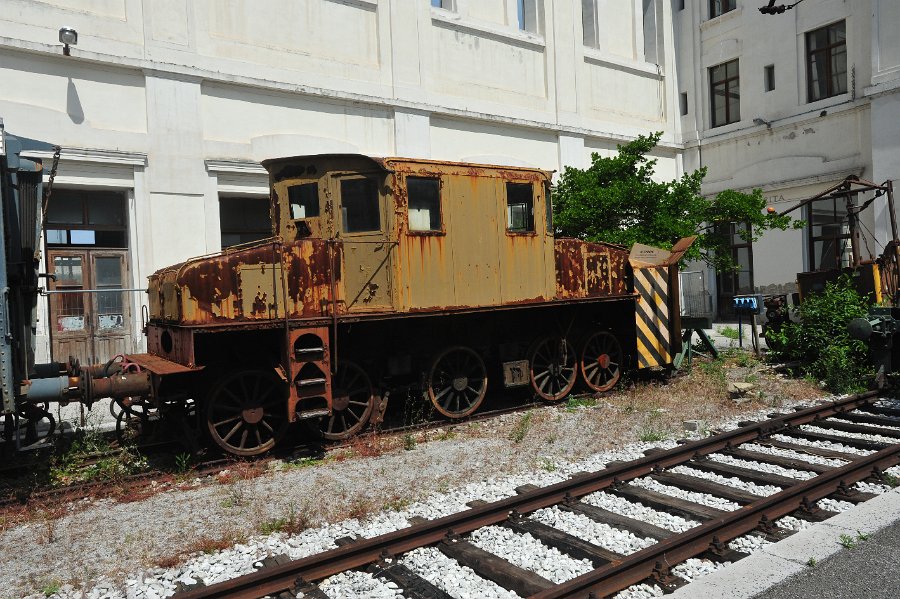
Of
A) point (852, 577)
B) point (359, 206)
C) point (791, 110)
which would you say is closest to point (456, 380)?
point (359, 206)

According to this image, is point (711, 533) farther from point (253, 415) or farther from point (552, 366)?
point (552, 366)

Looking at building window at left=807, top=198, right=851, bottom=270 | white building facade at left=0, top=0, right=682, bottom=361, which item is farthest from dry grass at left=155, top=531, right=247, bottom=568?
building window at left=807, top=198, right=851, bottom=270

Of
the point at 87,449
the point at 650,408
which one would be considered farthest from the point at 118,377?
the point at 650,408

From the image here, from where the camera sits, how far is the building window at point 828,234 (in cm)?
2040

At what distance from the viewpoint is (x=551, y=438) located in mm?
7816

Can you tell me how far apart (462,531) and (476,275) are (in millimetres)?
4531

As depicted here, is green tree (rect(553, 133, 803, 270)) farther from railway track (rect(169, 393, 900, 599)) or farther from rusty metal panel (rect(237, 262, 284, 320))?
rusty metal panel (rect(237, 262, 284, 320))

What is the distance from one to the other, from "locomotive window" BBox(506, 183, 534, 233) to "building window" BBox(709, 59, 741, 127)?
55.7ft

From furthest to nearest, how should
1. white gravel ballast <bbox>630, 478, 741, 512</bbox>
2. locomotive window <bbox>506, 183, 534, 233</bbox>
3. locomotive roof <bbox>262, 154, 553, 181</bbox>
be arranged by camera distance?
locomotive window <bbox>506, 183, 534, 233</bbox>, locomotive roof <bbox>262, 154, 553, 181</bbox>, white gravel ballast <bbox>630, 478, 741, 512</bbox>

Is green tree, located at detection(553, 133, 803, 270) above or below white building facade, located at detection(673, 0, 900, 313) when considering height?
below

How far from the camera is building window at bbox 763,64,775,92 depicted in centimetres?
2197

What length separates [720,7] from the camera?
23.6 m

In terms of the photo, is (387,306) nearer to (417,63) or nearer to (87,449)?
(87,449)

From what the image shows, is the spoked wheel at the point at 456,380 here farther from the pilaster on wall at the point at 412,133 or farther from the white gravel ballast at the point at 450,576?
the pilaster on wall at the point at 412,133
